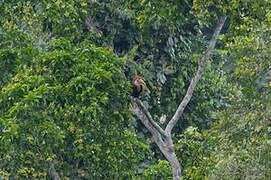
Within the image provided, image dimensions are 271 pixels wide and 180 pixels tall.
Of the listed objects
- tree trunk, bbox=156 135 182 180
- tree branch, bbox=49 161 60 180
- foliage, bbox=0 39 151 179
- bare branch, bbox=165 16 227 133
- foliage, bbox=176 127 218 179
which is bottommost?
foliage, bbox=176 127 218 179

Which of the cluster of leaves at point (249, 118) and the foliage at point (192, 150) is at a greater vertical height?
the cluster of leaves at point (249, 118)

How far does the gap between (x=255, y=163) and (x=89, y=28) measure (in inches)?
194

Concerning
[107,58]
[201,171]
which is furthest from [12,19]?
[201,171]

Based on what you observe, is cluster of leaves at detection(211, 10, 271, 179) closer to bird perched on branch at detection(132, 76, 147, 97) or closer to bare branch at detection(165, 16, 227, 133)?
bare branch at detection(165, 16, 227, 133)

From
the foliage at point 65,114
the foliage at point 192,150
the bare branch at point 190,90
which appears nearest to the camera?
the foliage at point 65,114

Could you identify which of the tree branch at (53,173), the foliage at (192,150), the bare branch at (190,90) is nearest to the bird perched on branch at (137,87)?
the bare branch at (190,90)

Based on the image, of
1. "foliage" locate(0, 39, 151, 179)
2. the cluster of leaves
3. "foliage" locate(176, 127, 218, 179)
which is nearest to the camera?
the cluster of leaves

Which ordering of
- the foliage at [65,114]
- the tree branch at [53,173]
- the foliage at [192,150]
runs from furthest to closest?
the foliage at [192,150], the tree branch at [53,173], the foliage at [65,114]

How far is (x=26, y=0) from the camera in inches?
326

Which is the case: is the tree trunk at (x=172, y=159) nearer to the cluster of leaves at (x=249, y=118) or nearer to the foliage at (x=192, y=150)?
the cluster of leaves at (x=249, y=118)

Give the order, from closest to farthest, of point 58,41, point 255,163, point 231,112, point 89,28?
point 255,163, point 231,112, point 58,41, point 89,28

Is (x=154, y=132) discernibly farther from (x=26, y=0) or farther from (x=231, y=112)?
(x=26, y=0)

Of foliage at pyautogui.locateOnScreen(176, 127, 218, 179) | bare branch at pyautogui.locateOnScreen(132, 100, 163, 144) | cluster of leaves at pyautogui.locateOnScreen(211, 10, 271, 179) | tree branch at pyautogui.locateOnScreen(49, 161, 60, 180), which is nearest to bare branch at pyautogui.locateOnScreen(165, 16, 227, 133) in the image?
bare branch at pyautogui.locateOnScreen(132, 100, 163, 144)

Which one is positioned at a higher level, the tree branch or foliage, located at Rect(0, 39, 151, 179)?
foliage, located at Rect(0, 39, 151, 179)
